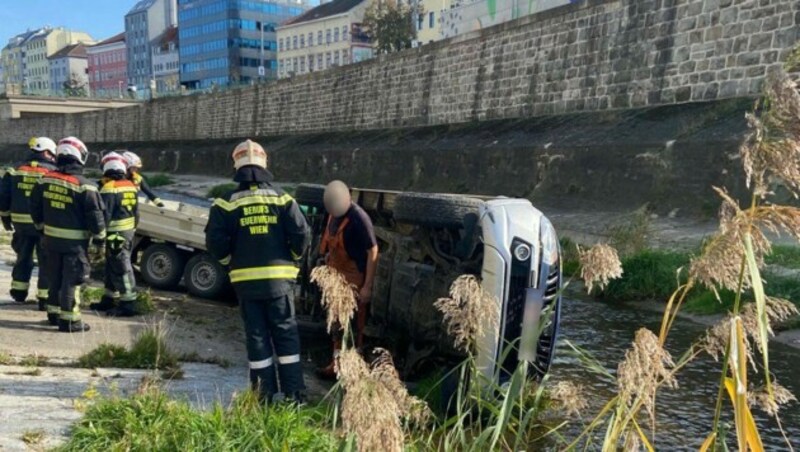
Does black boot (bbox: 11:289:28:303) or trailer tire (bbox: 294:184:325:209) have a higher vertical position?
trailer tire (bbox: 294:184:325:209)

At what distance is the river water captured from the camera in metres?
4.75

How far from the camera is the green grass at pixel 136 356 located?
523 cm

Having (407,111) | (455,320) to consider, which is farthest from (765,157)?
(407,111)


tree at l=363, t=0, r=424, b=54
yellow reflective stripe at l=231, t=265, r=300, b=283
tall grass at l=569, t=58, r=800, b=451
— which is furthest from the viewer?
tree at l=363, t=0, r=424, b=54

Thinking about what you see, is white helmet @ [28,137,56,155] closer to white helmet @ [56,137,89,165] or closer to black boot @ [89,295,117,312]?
white helmet @ [56,137,89,165]

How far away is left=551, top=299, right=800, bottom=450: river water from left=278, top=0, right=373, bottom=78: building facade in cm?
7008

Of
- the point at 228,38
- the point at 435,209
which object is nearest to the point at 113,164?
the point at 435,209

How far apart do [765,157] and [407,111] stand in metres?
24.8

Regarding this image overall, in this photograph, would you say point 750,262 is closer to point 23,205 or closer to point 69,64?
point 23,205

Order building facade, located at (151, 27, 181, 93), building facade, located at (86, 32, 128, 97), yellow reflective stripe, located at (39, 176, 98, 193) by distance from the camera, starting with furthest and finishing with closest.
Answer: building facade, located at (86, 32, 128, 97) < building facade, located at (151, 27, 181, 93) < yellow reflective stripe, located at (39, 176, 98, 193)

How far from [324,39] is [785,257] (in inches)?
3189

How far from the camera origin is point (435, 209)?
4.87 meters

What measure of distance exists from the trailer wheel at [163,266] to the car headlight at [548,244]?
18.2 feet

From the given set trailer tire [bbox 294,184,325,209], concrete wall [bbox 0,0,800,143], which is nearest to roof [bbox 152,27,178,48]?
concrete wall [bbox 0,0,800,143]
